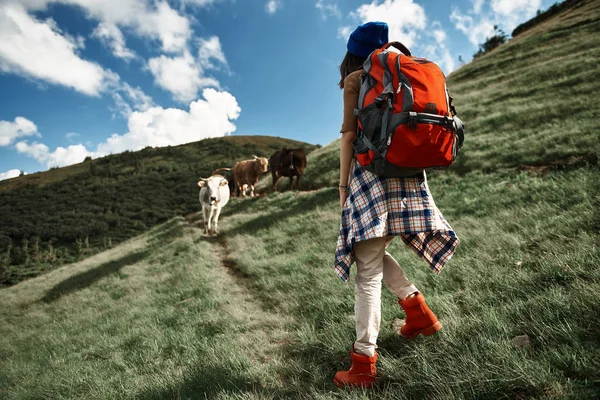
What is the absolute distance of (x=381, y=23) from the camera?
7.84ft

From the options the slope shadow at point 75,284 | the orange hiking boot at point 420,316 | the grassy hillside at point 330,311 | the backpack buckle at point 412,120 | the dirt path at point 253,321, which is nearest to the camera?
the backpack buckle at point 412,120

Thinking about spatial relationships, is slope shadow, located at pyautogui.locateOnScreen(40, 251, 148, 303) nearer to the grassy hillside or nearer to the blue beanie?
the grassy hillside

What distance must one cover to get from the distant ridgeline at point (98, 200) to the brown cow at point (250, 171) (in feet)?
78.1

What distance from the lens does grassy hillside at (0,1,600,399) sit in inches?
78.0

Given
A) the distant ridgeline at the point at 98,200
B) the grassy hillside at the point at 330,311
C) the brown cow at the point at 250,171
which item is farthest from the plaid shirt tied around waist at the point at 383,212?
the distant ridgeline at the point at 98,200

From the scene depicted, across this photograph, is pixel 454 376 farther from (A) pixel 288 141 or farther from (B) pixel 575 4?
(A) pixel 288 141

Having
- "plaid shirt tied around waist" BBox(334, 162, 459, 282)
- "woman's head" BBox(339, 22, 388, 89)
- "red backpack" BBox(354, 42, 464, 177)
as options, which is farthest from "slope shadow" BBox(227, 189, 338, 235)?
"red backpack" BBox(354, 42, 464, 177)

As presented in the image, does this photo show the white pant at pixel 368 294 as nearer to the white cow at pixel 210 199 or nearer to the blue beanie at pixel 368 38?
the blue beanie at pixel 368 38

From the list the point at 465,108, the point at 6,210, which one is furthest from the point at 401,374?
the point at 6,210

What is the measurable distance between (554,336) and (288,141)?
3235 inches

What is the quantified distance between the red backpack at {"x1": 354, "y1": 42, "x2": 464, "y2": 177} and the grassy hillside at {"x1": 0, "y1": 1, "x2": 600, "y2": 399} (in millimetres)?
1324

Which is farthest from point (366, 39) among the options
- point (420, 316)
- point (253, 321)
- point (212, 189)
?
point (212, 189)

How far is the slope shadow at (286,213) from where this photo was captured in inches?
409

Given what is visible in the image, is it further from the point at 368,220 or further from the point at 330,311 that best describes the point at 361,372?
the point at 330,311
